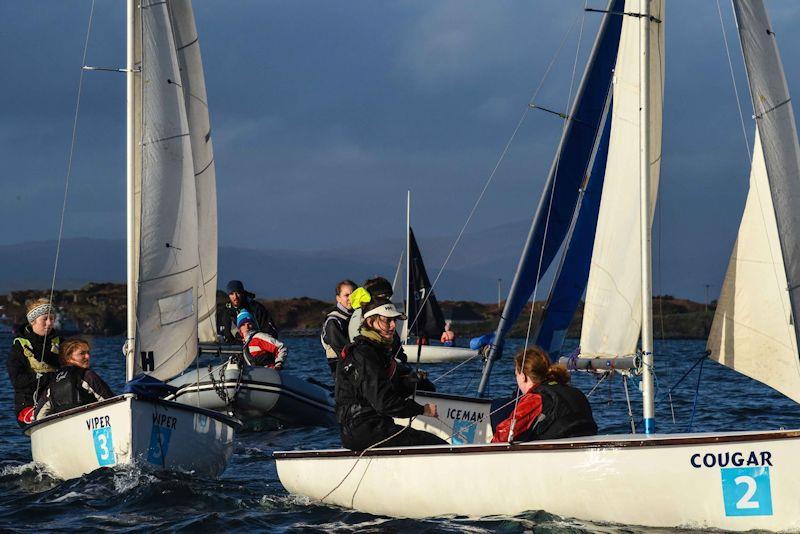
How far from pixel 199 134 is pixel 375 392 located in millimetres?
9792

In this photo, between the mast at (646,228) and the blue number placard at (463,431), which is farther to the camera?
the blue number placard at (463,431)

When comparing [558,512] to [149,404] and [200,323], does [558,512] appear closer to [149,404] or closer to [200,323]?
[149,404]

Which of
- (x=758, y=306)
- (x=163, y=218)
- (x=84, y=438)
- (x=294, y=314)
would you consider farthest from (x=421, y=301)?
(x=294, y=314)

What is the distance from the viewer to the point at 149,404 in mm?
9898

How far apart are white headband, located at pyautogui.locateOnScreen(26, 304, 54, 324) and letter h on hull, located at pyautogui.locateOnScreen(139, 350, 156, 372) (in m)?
1.03

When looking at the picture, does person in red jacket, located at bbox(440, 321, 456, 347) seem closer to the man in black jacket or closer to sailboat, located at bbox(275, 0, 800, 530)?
the man in black jacket

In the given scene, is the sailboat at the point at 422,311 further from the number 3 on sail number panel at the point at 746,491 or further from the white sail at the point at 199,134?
the number 3 on sail number panel at the point at 746,491

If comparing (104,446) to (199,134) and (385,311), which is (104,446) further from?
(199,134)

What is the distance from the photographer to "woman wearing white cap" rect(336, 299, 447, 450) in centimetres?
837

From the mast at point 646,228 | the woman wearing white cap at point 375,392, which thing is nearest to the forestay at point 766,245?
the mast at point 646,228

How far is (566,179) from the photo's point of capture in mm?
13273

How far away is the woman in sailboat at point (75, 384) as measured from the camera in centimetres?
1015

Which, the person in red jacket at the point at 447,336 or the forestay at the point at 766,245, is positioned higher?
the forestay at the point at 766,245

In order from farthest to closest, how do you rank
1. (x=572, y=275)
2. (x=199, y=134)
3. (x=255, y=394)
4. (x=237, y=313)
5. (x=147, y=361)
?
(x=199, y=134) → (x=237, y=313) → (x=255, y=394) → (x=572, y=275) → (x=147, y=361)
